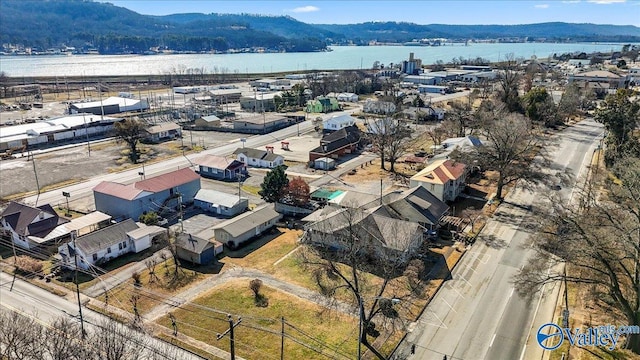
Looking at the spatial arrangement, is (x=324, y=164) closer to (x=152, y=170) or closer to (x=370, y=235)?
(x=152, y=170)

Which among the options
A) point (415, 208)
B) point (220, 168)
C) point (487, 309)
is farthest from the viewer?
point (220, 168)

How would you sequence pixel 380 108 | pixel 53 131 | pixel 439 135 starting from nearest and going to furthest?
1. pixel 439 135
2. pixel 53 131
3. pixel 380 108

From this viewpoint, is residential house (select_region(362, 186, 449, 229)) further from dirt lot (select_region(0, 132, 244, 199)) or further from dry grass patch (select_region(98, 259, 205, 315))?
dirt lot (select_region(0, 132, 244, 199))

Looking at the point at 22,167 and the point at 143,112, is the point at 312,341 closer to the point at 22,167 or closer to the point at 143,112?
the point at 22,167

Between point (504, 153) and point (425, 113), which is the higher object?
point (504, 153)

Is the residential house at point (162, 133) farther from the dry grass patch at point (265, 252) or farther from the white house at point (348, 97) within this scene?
the white house at point (348, 97)

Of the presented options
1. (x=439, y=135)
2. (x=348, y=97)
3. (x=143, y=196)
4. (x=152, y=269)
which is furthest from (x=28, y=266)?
(x=348, y=97)
